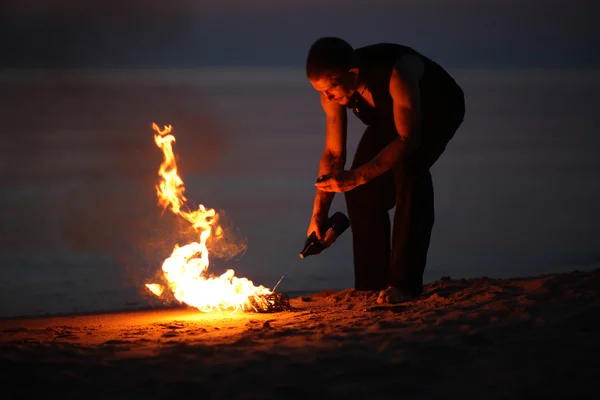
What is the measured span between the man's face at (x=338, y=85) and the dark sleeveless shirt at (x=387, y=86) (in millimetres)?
Answer: 83

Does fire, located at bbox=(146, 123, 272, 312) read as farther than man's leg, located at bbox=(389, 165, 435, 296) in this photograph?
Yes

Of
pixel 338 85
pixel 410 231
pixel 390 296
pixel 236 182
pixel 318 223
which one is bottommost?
pixel 390 296

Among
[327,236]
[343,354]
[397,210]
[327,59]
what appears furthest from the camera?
[327,236]

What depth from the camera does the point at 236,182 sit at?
11383mm

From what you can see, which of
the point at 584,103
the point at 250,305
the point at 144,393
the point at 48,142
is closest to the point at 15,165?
the point at 48,142

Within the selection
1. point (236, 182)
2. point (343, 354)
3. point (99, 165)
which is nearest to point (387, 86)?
point (343, 354)

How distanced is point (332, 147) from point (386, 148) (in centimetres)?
63

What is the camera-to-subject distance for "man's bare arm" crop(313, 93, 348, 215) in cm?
604

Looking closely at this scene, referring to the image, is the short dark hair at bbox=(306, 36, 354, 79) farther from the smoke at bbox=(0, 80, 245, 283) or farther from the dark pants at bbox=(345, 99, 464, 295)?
the smoke at bbox=(0, 80, 245, 283)

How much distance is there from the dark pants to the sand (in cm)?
46

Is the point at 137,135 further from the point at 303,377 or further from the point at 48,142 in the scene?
the point at 303,377

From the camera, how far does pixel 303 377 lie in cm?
388

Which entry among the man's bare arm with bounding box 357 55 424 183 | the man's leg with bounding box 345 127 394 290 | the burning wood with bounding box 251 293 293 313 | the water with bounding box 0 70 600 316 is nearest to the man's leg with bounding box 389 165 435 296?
the man's bare arm with bounding box 357 55 424 183

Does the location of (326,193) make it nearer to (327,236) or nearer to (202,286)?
(327,236)
